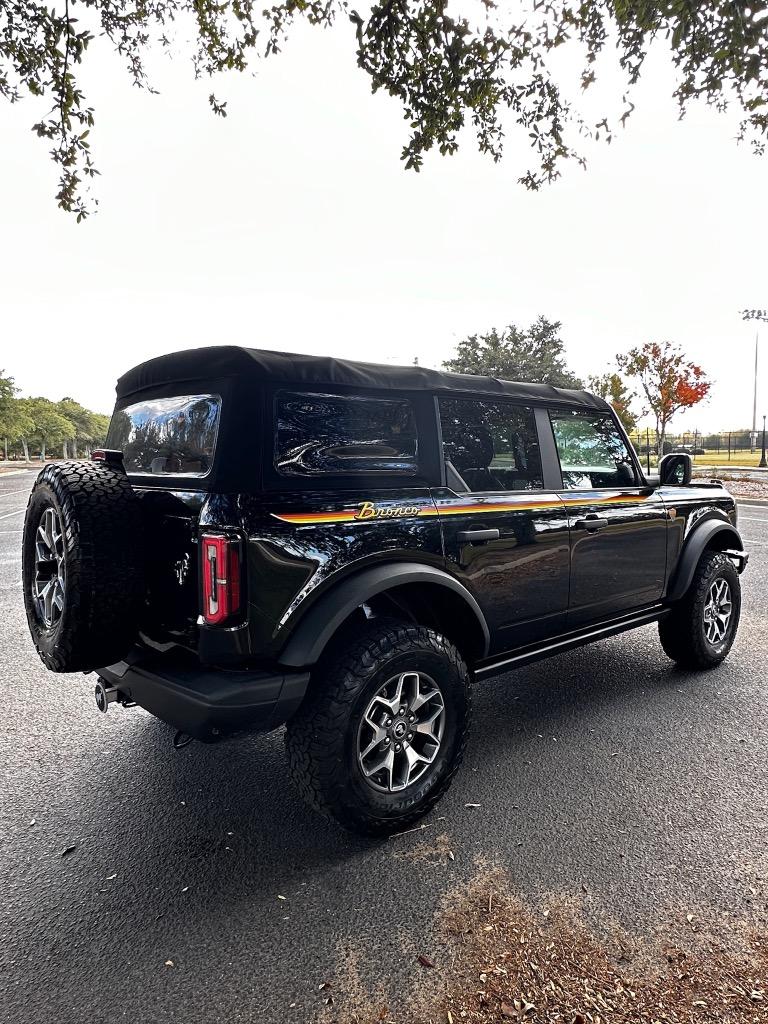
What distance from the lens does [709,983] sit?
1.78 meters

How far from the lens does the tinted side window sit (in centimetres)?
300

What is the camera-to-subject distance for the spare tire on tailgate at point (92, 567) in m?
2.25

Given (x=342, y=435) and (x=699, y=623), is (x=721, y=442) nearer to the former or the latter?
(x=699, y=623)

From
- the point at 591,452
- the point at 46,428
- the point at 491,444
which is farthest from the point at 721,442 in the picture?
the point at 46,428

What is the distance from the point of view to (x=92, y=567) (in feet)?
7.40

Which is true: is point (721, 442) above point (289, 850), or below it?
above

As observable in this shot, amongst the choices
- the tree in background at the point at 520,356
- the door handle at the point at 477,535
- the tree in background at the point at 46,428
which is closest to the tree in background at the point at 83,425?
the tree in background at the point at 46,428

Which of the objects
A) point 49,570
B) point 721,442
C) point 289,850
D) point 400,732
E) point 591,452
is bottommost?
point 289,850

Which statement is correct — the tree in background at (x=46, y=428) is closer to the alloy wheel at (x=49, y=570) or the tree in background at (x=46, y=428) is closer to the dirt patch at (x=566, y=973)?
the alloy wheel at (x=49, y=570)

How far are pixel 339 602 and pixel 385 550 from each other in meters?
0.32

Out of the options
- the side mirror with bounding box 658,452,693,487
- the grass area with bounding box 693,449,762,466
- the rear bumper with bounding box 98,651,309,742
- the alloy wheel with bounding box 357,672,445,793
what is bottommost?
the alloy wheel with bounding box 357,672,445,793

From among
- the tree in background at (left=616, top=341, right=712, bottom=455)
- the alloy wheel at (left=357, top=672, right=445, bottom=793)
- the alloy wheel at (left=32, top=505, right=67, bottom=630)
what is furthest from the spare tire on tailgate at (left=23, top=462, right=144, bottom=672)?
the tree in background at (left=616, top=341, right=712, bottom=455)

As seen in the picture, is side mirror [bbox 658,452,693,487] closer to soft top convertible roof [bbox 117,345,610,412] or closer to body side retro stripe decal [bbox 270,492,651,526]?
body side retro stripe decal [bbox 270,492,651,526]

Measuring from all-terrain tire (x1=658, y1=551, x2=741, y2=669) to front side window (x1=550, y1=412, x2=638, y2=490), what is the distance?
35.6 inches
